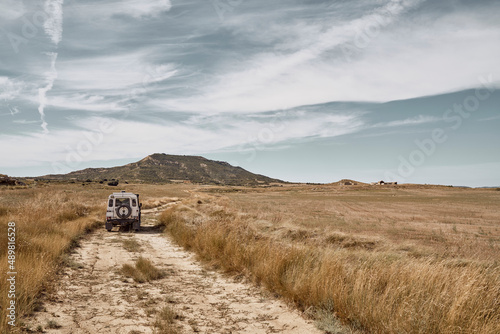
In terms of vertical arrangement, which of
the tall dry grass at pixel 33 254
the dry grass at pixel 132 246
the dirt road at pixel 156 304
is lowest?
the dry grass at pixel 132 246

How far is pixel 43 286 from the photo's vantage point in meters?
6.59

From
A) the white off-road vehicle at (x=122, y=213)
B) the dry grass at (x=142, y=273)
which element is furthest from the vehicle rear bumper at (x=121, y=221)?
the dry grass at (x=142, y=273)

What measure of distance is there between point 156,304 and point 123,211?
12.5 m

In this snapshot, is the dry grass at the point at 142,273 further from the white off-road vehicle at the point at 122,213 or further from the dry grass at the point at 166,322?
the white off-road vehicle at the point at 122,213

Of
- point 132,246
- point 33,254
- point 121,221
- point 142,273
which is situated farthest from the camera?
point 121,221

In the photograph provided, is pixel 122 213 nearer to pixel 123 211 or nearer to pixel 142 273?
pixel 123 211

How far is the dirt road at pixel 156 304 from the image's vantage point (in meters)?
5.17

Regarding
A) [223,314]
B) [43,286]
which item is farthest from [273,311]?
[43,286]

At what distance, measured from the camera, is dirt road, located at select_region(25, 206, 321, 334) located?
204 inches

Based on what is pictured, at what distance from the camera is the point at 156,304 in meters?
6.21

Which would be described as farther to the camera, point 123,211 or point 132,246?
point 123,211

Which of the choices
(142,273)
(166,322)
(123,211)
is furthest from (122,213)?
(166,322)

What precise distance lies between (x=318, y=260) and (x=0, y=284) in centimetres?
658

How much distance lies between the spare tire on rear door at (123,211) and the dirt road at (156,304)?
7.66m
